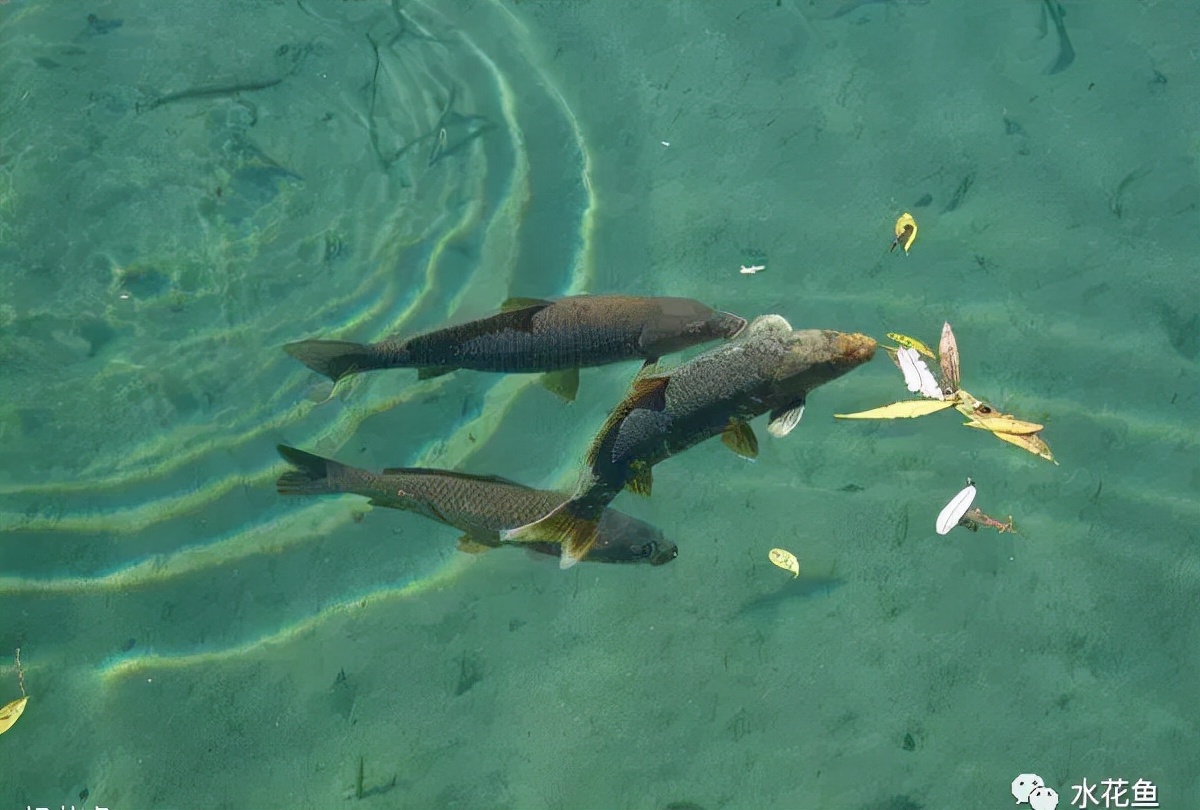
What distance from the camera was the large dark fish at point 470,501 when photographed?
4.25 meters

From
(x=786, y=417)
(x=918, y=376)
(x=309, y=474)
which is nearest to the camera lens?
(x=786, y=417)

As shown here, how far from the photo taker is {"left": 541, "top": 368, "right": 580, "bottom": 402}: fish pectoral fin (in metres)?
4.48

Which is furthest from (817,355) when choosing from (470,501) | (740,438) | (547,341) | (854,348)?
(470,501)

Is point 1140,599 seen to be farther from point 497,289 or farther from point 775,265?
point 497,289

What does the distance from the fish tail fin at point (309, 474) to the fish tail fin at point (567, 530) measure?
867mm

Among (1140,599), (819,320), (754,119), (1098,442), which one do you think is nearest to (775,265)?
(819,320)

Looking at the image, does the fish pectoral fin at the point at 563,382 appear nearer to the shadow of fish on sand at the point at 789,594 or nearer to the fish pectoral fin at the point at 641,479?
the fish pectoral fin at the point at 641,479

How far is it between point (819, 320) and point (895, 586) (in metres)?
1.36

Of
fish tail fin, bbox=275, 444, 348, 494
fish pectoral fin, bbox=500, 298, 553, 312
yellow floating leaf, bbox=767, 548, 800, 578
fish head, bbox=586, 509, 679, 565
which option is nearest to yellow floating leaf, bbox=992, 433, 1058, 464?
yellow floating leaf, bbox=767, 548, 800, 578

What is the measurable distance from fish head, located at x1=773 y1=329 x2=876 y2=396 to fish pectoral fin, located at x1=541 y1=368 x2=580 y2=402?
0.97 metres

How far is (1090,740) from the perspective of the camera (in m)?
4.36

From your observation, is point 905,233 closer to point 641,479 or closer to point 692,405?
point 692,405

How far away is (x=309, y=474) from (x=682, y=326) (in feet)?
6.12

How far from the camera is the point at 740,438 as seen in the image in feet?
13.8
